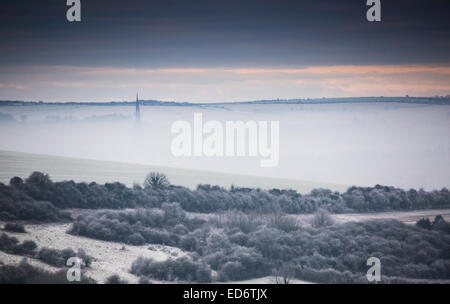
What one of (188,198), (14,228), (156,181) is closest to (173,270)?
(14,228)

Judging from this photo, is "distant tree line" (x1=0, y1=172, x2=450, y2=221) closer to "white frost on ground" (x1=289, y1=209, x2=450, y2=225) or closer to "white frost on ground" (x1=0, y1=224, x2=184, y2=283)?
"white frost on ground" (x1=289, y1=209, x2=450, y2=225)

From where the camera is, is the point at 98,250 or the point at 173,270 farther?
the point at 98,250

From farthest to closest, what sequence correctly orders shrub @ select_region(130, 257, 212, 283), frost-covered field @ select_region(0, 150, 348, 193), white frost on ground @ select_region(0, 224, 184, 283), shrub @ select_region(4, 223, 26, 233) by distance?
frost-covered field @ select_region(0, 150, 348, 193) → shrub @ select_region(4, 223, 26, 233) → shrub @ select_region(130, 257, 212, 283) → white frost on ground @ select_region(0, 224, 184, 283)

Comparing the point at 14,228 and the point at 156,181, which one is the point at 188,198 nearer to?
Answer: the point at 156,181

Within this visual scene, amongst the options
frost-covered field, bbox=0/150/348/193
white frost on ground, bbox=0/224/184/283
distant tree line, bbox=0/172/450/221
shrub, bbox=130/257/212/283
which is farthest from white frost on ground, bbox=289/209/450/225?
shrub, bbox=130/257/212/283

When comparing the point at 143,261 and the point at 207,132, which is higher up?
the point at 207,132

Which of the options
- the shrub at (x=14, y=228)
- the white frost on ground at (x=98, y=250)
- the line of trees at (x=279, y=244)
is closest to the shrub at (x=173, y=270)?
the line of trees at (x=279, y=244)
